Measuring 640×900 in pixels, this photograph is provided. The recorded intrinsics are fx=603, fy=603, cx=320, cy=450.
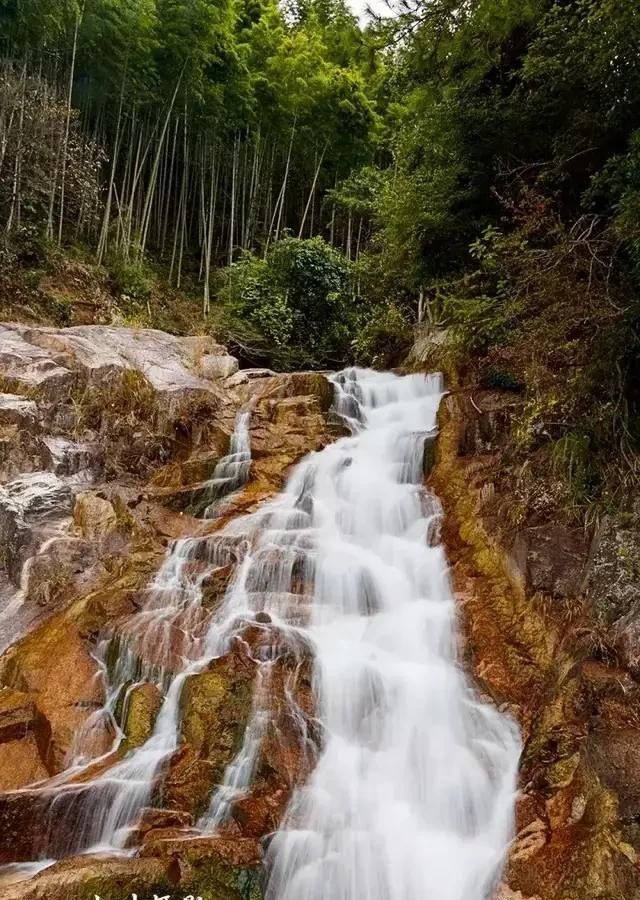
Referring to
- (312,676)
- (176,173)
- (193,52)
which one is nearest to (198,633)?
(312,676)

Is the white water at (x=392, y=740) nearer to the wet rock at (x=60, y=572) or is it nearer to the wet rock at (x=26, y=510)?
the wet rock at (x=60, y=572)

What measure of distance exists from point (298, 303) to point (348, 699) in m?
12.9

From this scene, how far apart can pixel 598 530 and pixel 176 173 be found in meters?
19.8

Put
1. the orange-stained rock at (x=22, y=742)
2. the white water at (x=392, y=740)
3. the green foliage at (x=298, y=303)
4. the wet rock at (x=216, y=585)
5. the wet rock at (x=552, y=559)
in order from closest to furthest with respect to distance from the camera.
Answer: the white water at (x=392, y=740) < the orange-stained rock at (x=22, y=742) < the wet rock at (x=552, y=559) < the wet rock at (x=216, y=585) < the green foliage at (x=298, y=303)

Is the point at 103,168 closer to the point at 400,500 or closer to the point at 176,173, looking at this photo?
the point at 176,173

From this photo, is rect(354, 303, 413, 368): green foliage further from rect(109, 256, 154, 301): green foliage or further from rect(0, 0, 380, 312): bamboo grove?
rect(109, 256, 154, 301): green foliage

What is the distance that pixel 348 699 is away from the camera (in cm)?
525

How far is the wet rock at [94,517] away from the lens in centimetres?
731

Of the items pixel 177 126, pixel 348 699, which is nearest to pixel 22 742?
pixel 348 699

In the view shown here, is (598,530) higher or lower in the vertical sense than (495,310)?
lower

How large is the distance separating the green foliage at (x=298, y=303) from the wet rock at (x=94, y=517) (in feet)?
28.5

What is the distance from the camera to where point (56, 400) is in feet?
28.0

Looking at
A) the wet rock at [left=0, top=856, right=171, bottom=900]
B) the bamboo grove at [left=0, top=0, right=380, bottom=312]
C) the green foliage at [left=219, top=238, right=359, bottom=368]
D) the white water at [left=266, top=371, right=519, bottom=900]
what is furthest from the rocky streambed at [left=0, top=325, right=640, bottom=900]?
the bamboo grove at [left=0, top=0, right=380, bottom=312]

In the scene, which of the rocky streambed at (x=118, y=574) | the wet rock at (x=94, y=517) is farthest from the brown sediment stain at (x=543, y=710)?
the wet rock at (x=94, y=517)
